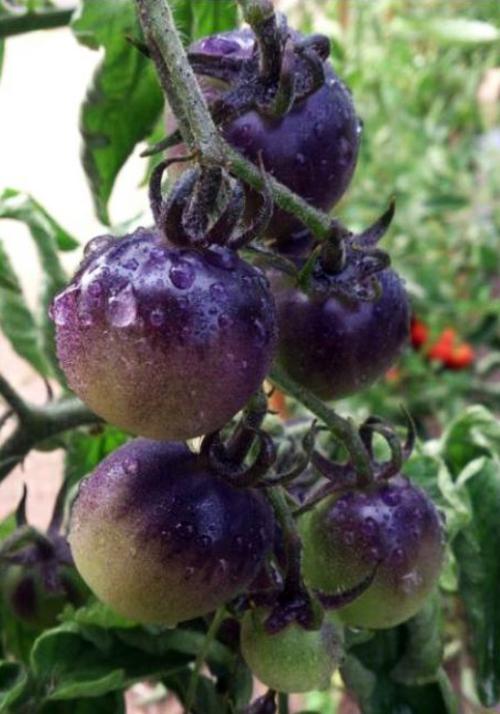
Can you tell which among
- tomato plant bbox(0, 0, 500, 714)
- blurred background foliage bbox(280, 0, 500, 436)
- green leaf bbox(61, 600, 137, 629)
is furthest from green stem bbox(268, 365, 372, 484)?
blurred background foliage bbox(280, 0, 500, 436)

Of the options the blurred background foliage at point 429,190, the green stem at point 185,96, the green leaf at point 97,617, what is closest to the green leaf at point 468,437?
the green leaf at point 97,617

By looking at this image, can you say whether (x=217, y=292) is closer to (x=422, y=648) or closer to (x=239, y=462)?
(x=239, y=462)

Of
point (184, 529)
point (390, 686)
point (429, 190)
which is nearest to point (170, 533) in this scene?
point (184, 529)

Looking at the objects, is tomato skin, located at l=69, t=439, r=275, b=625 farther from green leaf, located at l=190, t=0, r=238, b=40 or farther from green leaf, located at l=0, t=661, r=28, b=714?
green leaf, located at l=190, t=0, r=238, b=40

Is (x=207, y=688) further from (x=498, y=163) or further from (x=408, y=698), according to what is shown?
(x=498, y=163)

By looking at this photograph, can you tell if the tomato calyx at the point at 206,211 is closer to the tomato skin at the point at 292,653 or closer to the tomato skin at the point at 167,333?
the tomato skin at the point at 167,333
